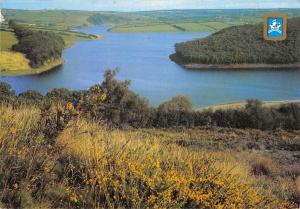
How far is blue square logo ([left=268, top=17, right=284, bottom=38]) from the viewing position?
15.2 feet

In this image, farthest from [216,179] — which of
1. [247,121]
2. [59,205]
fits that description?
[247,121]

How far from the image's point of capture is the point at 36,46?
2506cm

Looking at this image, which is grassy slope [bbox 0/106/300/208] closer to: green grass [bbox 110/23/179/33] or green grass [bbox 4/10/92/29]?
green grass [bbox 4/10/92/29]

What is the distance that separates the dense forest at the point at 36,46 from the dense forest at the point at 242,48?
62.3ft

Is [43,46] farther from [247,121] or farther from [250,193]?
[250,193]

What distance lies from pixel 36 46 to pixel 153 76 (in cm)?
695

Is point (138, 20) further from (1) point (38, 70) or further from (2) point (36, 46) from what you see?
(2) point (36, 46)

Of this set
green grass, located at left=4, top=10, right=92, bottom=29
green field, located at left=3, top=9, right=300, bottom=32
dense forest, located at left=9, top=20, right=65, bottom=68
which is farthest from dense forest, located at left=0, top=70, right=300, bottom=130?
green grass, located at left=4, top=10, right=92, bottom=29

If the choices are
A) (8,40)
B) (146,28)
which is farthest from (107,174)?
(146,28)

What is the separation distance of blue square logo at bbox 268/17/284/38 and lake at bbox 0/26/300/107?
1339 cm

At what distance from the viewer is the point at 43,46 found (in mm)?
25484

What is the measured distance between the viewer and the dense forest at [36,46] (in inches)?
979

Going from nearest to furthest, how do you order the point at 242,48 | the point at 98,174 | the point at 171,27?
the point at 98,174
the point at 171,27
the point at 242,48

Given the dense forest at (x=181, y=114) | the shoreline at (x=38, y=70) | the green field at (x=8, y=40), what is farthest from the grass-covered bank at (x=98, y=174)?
the green field at (x=8, y=40)
